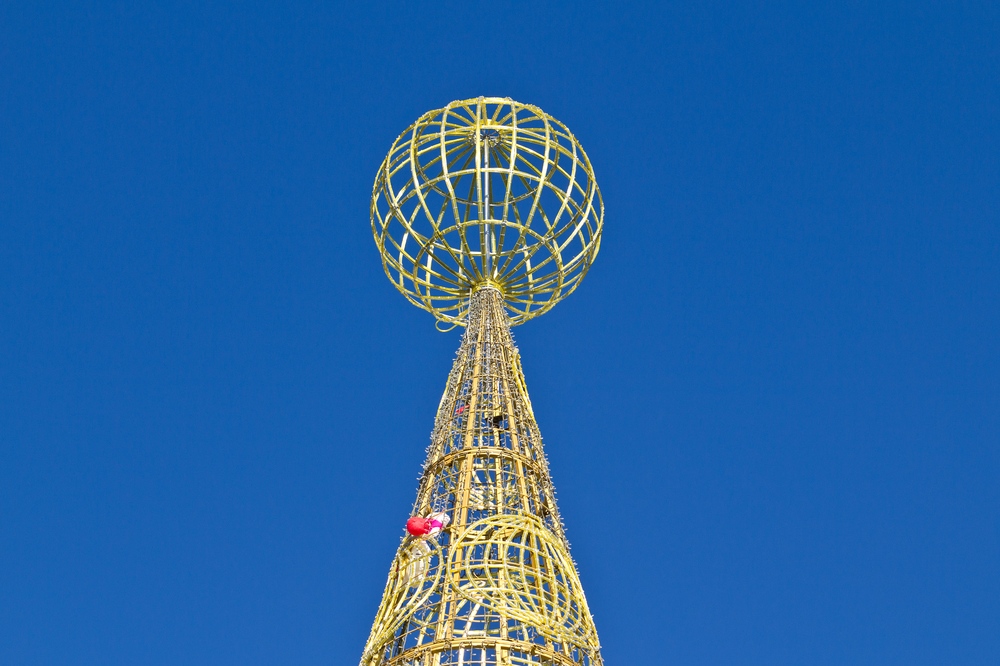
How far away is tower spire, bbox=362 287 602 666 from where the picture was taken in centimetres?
2738

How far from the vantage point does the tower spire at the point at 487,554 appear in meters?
27.4

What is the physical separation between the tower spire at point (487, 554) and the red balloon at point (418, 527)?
0.16 m

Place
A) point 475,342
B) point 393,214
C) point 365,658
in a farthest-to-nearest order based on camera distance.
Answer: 1. point 393,214
2. point 475,342
3. point 365,658

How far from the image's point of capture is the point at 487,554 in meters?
29.3

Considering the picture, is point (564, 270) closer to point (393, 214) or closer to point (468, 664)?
point (393, 214)

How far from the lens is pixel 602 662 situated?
28.3m

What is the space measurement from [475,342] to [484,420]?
11.8 ft

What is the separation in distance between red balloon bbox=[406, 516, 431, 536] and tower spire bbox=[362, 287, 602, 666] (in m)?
0.16

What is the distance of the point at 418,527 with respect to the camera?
29.7 metres

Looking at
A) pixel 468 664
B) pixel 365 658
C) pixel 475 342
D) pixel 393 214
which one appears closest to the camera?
pixel 468 664

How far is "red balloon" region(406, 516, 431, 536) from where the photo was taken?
29.7 metres

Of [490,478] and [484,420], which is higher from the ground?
[484,420]

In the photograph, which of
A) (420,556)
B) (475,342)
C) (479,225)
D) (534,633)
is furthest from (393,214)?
(534,633)

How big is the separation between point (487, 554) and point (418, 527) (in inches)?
76.1
